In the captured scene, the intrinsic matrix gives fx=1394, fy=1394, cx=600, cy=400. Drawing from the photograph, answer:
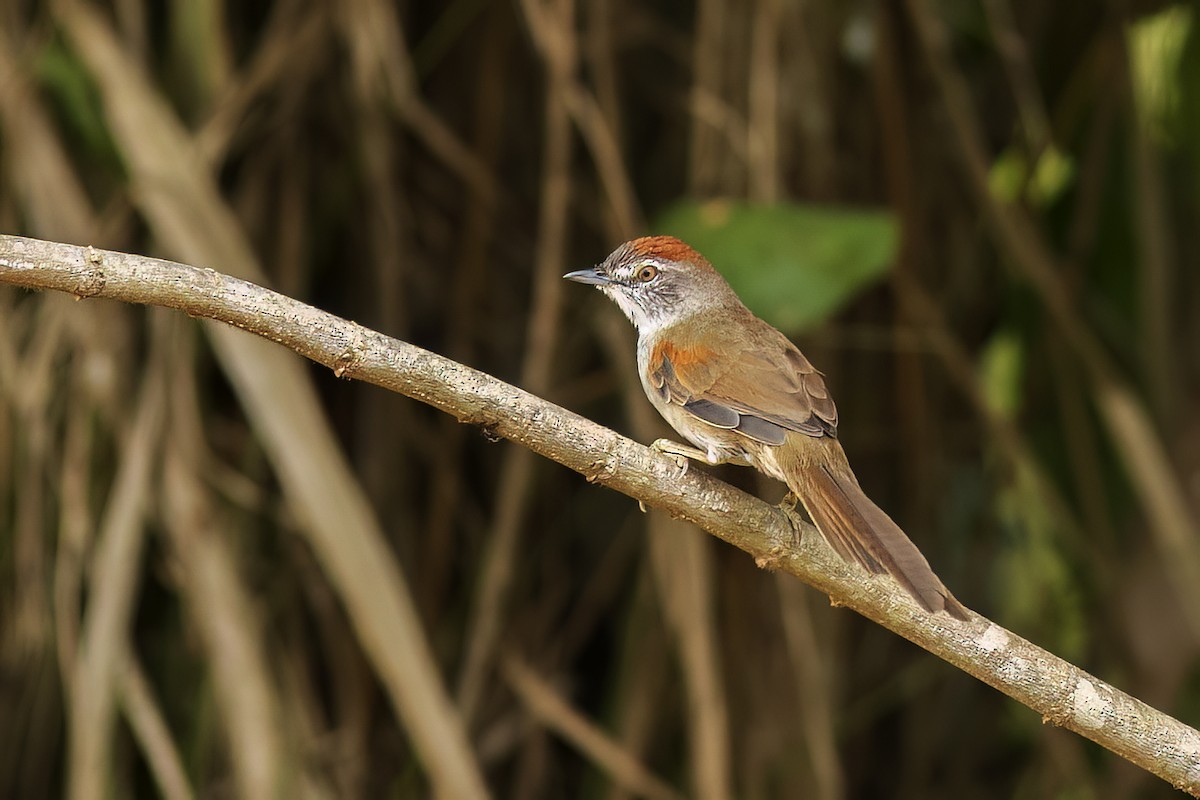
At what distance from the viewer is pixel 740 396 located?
2.76 m

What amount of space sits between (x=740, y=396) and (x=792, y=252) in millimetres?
626

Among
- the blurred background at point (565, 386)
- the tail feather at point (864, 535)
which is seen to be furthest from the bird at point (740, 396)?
the blurred background at point (565, 386)

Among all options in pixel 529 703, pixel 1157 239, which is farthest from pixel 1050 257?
pixel 529 703

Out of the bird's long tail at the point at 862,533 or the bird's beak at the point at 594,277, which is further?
the bird's beak at the point at 594,277

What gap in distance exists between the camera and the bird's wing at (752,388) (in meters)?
2.69

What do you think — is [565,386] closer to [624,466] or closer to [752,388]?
[752,388]

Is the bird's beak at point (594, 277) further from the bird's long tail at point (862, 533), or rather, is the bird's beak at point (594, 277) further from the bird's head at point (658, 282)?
the bird's long tail at point (862, 533)

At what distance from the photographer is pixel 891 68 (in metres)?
4.38

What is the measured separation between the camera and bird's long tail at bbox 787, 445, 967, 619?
6.91 ft

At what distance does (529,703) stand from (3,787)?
5.01ft

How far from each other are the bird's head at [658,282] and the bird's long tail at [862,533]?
757mm

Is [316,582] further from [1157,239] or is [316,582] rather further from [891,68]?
[1157,239]

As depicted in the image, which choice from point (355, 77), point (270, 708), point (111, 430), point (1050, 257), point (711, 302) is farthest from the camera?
point (1050, 257)

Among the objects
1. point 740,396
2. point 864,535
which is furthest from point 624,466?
point 740,396
